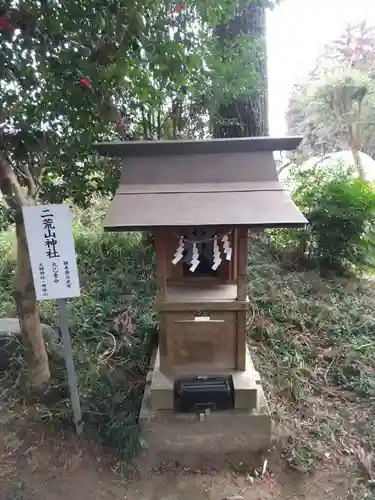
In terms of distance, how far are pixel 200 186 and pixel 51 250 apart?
0.90m

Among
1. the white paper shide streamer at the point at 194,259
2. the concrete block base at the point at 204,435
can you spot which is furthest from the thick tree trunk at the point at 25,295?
the white paper shide streamer at the point at 194,259

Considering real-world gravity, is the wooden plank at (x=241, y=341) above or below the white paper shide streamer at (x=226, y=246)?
below

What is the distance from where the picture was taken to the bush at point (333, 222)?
4.26 metres

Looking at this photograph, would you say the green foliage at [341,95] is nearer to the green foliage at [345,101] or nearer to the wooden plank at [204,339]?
the green foliage at [345,101]

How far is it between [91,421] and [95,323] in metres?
1.05

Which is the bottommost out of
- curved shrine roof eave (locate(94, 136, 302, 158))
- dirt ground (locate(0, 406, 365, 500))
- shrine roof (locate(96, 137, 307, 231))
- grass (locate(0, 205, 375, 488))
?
dirt ground (locate(0, 406, 365, 500))

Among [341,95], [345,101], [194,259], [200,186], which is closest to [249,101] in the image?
[200,186]

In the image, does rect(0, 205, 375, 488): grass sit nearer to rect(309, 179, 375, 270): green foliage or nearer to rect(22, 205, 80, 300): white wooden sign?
rect(309, 179, 375, 270): green foliage

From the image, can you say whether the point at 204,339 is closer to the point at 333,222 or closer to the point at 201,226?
the point at 201,226

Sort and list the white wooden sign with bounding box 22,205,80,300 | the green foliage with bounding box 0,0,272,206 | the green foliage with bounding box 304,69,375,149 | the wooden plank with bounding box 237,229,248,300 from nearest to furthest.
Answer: the green foliage with bounding box 0,0,272,206 < the white wooden sign with bounding box 22,205,80,300 < the wooden plank with bounding box 237,229,248,300 < the green foliage with bounding box 304,69,375,149

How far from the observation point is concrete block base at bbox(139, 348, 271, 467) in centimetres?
249

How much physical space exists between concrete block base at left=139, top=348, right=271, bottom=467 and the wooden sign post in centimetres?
89

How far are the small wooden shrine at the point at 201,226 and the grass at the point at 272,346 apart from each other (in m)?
0.43

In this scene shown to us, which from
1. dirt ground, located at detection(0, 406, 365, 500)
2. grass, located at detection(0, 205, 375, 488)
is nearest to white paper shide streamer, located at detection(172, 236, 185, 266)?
grass, located at detection(0, 205, 375, 488)
